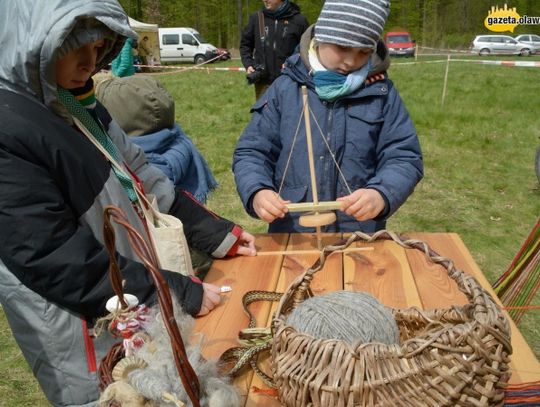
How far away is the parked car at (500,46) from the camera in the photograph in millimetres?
21547

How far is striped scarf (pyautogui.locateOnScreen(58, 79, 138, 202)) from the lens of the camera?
120 cm

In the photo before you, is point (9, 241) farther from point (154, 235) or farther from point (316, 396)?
point (316, 396)

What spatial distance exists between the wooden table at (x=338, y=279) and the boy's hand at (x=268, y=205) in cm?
13

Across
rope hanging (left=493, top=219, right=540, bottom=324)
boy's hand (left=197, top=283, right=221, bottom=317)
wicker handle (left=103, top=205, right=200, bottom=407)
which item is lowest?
rope hanging (left=493, top=219, right=540, bottom=324)

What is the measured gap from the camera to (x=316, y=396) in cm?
79

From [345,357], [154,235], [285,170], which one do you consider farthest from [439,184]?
[345,357]

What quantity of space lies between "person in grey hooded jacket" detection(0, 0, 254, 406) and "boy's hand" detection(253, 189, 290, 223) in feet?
1.17

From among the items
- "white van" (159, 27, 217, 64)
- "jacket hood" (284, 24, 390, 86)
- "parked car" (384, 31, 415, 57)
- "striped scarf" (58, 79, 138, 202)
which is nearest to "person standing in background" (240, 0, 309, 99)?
"jacket hood" (284, 24, 390, 86)

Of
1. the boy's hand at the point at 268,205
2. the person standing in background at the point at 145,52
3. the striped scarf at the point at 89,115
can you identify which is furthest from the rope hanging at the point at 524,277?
the person standing in background at the point at 145,52

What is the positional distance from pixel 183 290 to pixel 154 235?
0.17m

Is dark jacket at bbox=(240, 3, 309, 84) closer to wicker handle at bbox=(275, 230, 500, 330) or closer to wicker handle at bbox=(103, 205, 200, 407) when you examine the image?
wicker handle at bbox=(275, 230, 500, 330)

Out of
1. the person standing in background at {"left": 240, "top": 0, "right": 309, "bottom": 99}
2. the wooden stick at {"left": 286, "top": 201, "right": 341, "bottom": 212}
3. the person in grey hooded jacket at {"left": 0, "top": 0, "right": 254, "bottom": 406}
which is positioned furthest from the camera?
the person standing in background at {"left": 240, "top": 0, "right": 309, "bottom": 99}

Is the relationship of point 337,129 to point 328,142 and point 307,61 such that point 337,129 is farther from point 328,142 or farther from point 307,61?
point 307,61

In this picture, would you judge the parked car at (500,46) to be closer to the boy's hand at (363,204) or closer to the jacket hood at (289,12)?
the jacket hood at (289,12)
